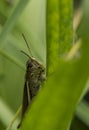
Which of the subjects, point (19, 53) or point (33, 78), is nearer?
point (19, 53)

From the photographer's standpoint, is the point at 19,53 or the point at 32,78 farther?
the point at 32,78

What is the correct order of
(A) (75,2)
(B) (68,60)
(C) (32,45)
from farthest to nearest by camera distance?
(A) (75,2) → (C) (32,45) → (B) (68,60)

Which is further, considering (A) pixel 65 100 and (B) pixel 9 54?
(B) pixel 9 54

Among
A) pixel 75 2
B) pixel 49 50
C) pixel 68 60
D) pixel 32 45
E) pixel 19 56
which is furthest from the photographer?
pixel 75 2

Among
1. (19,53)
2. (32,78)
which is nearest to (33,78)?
(32,78)

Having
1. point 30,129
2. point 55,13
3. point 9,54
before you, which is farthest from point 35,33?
point 30,129

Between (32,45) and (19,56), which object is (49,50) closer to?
(19,56)

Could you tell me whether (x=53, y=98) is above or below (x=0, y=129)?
above

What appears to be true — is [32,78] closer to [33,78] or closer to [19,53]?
[33,78]
